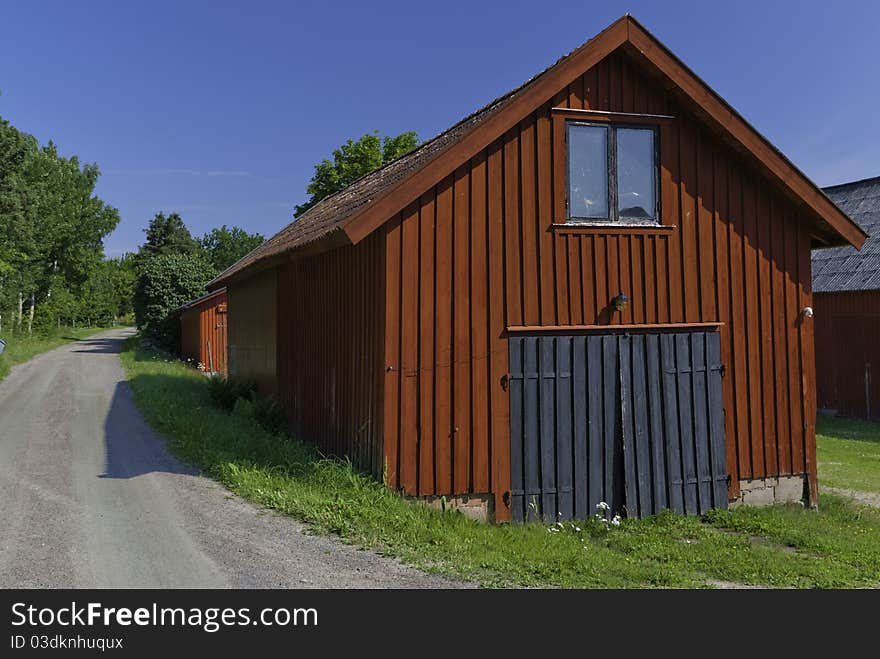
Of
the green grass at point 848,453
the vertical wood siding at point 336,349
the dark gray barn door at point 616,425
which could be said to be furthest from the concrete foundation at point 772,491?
the vertical wood siding at point 336,349

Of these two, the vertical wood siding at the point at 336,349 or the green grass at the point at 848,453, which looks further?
the green grass at the point at 848,453

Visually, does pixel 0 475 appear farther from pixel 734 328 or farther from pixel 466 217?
pixel 734 328

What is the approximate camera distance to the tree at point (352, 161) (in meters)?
40.0

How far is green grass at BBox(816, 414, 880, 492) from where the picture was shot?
12.7 metres

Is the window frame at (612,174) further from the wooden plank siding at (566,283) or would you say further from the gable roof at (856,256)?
the gable roof at (856,256)

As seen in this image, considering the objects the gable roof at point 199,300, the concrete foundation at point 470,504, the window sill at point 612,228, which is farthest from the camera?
the gable roof at point 199,300

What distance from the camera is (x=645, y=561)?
7.49 m

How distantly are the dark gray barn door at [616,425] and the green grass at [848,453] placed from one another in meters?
4.28

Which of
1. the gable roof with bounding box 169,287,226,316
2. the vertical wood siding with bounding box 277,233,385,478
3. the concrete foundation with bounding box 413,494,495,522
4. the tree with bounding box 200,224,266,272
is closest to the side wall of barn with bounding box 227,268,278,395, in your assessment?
the vertical wood siding with bounding box 277,233,385,478

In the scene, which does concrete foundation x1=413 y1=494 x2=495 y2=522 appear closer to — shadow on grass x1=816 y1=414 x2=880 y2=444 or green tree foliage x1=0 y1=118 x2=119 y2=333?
shadow on grass x1=816 y1=414 x2=880 y2=444

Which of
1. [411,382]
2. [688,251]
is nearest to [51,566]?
[411,382]

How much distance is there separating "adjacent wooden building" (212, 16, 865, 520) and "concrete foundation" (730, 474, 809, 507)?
31 millimetres

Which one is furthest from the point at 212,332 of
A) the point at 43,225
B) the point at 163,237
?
the point at 163,237

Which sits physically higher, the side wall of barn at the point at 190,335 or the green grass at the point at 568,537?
the side wall of barn at the point at 190,335
